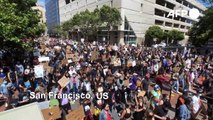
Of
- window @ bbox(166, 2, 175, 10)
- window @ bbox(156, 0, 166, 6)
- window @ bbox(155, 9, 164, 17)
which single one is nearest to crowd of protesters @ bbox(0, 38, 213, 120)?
window @ bbox(155, 9, 164, 17)

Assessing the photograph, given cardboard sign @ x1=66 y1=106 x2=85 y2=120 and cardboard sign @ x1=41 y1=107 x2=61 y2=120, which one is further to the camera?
cardboard sign @ x1=41 y1=107 x2=61 y2=120

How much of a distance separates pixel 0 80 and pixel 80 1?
60645mm

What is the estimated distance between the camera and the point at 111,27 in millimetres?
48188

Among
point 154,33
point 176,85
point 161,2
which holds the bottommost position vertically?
point 176,85

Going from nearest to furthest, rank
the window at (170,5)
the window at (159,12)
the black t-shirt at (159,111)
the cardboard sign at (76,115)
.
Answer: the cardboard sign at (76,115) < the black t-shirt at (159,111) < the window at (159,12) < the window at (170,5)

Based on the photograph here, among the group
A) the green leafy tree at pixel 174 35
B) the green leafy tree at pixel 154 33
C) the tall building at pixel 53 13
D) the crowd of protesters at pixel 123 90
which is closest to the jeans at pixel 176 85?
the crowd of protesters at pixel 123 90

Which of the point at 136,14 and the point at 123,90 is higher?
the point at 136,14

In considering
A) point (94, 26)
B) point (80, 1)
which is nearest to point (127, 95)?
point (94, 26)

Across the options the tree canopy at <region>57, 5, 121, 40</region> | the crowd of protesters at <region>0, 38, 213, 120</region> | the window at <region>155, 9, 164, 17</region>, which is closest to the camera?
the crowd of protesters at <region>0, 38, 213, 120</region>

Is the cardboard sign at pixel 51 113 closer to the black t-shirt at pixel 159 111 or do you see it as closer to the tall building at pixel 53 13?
the black t-shirt at pixel 159 111

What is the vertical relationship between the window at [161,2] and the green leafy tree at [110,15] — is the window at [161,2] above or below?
above

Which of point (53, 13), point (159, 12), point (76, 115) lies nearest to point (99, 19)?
point (159, 12)

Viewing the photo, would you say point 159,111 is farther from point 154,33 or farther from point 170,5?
point 170,5

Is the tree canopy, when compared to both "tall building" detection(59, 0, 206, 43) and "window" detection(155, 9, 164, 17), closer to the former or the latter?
"tall building" detection(59, 0, 206, 43)
